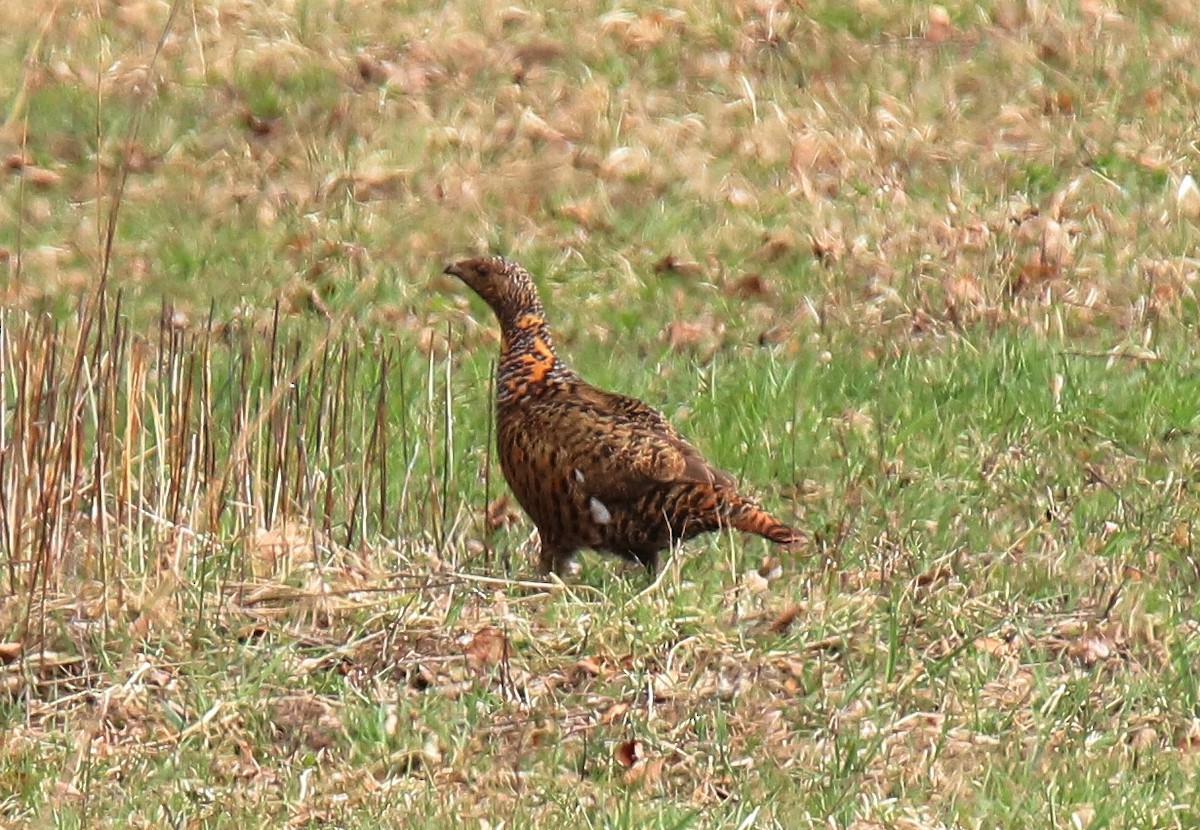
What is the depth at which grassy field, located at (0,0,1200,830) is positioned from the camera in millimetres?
4848

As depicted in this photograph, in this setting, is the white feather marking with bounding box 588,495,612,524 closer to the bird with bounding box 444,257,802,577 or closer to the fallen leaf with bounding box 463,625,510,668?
the bird with bounding box 444,257,802,577

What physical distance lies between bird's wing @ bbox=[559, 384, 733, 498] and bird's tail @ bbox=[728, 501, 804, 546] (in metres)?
0.12

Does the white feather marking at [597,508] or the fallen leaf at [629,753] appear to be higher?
the fallen leaf at [629,753]

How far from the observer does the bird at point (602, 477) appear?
6.13 meters

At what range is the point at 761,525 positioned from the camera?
236 inches

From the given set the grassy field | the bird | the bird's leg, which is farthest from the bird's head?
the bird's leg

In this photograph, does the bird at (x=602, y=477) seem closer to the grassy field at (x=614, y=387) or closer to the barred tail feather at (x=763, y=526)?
the barred tail feather at (x=763, y=526)

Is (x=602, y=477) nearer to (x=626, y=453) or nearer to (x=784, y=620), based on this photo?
(x=626, y=453)

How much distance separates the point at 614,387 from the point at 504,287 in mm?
1813

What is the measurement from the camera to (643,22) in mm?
13203

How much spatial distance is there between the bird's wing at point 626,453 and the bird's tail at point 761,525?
124mm

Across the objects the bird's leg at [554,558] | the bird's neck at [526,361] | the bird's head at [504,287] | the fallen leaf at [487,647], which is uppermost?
the bird's head at [504,287]

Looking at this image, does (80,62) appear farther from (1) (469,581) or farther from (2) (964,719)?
(2) (964,719)

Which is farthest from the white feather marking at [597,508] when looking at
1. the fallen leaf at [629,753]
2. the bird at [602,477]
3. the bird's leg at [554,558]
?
the fallen leaf at [629,753]
